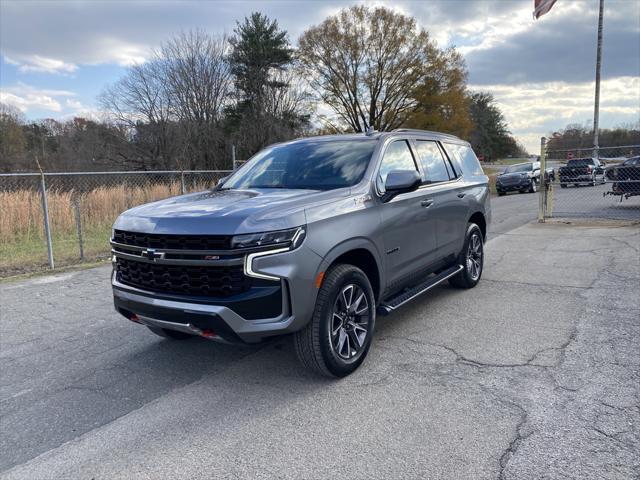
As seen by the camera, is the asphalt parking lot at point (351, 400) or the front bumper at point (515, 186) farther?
the front bumper at point (515, 186)

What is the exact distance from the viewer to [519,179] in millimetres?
24250

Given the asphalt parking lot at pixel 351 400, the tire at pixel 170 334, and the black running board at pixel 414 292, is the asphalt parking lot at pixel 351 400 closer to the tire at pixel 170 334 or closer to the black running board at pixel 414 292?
the tire at pixel 170 334

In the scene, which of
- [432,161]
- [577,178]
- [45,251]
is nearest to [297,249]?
[432,161]

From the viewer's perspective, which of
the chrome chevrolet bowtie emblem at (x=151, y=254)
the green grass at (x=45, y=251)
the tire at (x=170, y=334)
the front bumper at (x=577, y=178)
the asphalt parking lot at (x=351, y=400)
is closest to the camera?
the asphalt parking lot at (x=351, y=400)

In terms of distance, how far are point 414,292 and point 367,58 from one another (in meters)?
40.9

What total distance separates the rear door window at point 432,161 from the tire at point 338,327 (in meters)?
1.87

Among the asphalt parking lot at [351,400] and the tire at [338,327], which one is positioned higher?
the tire at [338,327]

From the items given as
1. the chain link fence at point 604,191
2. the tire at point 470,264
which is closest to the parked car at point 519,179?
the chain link fence at point 604,191

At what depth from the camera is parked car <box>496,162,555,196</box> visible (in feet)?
79.7

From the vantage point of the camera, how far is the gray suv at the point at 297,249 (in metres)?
3.12

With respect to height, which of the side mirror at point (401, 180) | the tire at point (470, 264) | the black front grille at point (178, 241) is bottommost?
the tire at point (470, 264)

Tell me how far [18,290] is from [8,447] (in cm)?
467

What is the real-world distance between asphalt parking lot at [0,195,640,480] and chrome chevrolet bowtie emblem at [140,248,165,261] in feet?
3.51

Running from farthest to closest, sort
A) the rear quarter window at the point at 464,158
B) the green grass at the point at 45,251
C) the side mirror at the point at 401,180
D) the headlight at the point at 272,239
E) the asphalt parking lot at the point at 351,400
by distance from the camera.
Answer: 1. the green grass at the point at 45,251
2. the rear quarter window at the point at 464,158
3. the side mirror at the point at 401,180
4. the headlight at the point at 272,239
5. the asphalt parking lot at the point at 351,400
